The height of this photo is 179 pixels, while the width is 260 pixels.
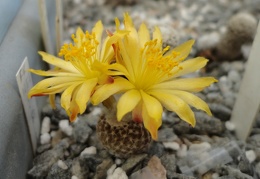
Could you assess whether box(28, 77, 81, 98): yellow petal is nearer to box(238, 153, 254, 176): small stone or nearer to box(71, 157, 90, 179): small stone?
box(71, 157, 90, 179): small stone

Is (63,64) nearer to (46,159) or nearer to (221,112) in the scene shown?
(46,159)

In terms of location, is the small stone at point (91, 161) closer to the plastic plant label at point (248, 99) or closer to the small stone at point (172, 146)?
the small stone at point (172, 146)

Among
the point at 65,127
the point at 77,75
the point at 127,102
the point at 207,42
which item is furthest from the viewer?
the point at 207,42

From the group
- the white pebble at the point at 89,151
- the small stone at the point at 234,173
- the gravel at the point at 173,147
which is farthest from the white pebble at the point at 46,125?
the small stone at the point at 234,173

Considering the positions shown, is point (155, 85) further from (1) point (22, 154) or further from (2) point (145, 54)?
(1) point (22, 154)

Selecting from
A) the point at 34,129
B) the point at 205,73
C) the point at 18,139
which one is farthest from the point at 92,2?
the point at 18,139

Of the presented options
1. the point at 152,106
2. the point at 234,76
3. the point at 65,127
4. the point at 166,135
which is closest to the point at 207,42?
the point at 234,76
